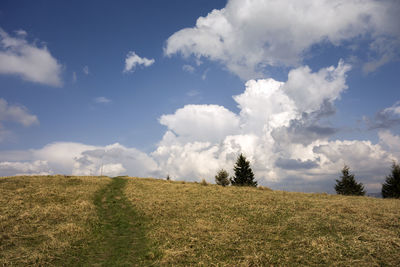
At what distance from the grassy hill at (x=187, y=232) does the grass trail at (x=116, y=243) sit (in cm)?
7

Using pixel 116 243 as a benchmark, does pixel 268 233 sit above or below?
above

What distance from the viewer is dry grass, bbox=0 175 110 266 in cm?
1533

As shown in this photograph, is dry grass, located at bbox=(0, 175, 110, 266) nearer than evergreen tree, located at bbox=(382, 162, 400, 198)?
Yes

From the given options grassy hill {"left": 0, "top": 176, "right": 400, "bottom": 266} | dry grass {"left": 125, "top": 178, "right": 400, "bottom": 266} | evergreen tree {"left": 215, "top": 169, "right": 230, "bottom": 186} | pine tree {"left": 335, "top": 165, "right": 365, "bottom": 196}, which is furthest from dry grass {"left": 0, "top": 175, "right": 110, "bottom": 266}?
pine tree {"left": 335, "top": 165, "right": 365, "bottom": 196}

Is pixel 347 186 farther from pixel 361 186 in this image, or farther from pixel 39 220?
pixel 39 220

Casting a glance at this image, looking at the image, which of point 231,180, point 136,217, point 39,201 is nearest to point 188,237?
point 136,217

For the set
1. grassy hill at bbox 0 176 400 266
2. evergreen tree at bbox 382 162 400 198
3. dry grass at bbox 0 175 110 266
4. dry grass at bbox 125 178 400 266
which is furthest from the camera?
evergreen tree at bbox 382 162 400 198

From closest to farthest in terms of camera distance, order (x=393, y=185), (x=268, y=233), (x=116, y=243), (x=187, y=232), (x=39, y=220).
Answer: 1. (x=116, y=243)
2. (x=268, y=233)
3. (x=187, y=232)
4. (x=39, y=220)
5. (x=393, y=185)

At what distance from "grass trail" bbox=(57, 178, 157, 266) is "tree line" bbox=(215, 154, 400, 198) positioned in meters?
34.9

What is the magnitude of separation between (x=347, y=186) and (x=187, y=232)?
51.4 m

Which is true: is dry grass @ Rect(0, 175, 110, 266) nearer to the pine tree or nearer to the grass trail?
the grass trail

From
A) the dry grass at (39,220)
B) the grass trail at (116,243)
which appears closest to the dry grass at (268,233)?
the grass trail at (116,243)

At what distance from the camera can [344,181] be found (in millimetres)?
56375

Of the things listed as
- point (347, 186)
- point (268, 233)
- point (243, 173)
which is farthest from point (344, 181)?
point (268, 233)
